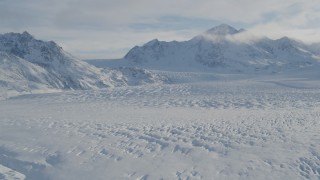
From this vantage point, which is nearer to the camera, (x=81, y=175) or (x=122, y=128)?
(x=81, y=175)

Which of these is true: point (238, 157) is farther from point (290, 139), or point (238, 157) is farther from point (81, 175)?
point (81, 175)

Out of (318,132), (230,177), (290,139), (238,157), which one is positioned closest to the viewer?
(230,177)

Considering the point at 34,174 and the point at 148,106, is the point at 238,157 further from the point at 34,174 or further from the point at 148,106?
the point at 148,106

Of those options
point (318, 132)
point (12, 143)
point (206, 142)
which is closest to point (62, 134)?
point (12, 143)

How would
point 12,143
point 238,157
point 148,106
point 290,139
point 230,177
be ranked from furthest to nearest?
1. point 148,106
2. point 290,139
3. point 12,143
4. point 238,157
5. point 230,177

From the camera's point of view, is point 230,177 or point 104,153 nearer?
point 230,177

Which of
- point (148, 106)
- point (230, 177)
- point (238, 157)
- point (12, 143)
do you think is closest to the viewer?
point (230, 177)

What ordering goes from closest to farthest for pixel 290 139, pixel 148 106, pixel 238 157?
pixel 238 157 → pixel 290 139 → pixel 148 106

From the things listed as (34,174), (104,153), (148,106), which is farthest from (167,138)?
(148,106)
